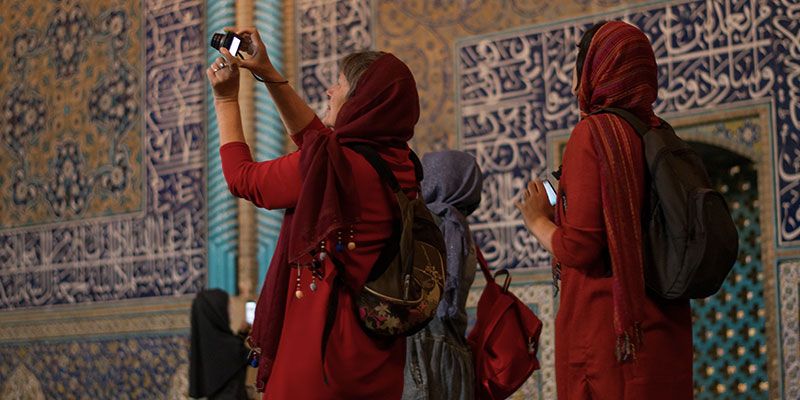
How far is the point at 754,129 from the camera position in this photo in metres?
4.80

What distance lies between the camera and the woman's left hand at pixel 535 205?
8.66ft

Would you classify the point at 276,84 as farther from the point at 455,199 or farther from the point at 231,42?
the point at 455,199

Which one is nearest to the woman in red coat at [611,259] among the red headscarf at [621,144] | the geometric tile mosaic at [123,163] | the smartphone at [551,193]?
the red headscarf at [621,144]

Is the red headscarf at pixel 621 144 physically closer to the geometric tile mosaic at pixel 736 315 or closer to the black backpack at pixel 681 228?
the black backpack at pixel 681 228

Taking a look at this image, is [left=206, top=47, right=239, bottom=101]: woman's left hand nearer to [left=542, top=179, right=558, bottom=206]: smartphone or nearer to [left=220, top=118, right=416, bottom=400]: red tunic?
[left=220, top=118, right=416, bottom=400]: red tunic

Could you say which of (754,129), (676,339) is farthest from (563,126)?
(676,339)

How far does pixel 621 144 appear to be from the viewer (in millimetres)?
2447

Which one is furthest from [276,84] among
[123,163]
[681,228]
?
[123,163]

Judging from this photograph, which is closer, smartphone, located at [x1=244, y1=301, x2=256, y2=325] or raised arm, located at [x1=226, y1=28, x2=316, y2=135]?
raised arm, located at [x1=226, y1=28, x2=316, y2=135]

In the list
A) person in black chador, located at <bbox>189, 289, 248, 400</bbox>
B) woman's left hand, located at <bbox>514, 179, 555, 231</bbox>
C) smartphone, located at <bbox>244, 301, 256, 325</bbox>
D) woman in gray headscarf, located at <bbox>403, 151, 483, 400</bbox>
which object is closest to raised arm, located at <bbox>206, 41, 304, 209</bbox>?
woman's left hand, located at <bbox>514, 179, 555, 231</bbox>

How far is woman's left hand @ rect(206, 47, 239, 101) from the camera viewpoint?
2.44 m

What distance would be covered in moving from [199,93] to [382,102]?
4.22 m

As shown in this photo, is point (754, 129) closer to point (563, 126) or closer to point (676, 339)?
point (563, 126)

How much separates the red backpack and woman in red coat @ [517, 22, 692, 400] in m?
0.58
